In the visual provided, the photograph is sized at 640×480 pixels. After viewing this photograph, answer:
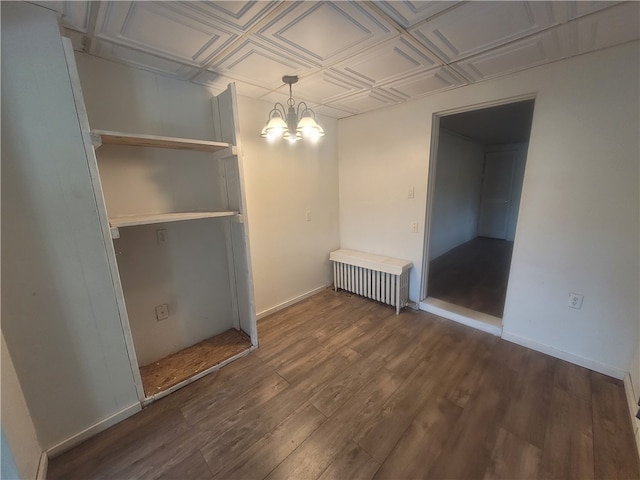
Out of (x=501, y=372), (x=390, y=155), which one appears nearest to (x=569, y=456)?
(x=501, y=372)

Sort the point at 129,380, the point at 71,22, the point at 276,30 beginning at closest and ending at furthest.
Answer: the point at 71,22 → the point at 276,30 → the point at 129,380

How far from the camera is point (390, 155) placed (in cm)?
289

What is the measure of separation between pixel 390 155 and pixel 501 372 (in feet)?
7.38

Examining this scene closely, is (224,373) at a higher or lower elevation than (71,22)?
lower

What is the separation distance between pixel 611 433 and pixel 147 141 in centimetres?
331

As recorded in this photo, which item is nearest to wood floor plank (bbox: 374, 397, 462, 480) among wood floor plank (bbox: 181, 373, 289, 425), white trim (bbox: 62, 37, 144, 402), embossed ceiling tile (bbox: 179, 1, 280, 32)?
wood floor plank (bbox: 181, 373, 289, 425)

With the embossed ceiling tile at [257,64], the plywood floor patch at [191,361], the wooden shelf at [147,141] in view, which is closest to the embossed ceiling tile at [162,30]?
the embossed ceiling tile at [257,64]

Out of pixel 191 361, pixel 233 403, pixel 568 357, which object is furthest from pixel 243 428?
pixel 568 357

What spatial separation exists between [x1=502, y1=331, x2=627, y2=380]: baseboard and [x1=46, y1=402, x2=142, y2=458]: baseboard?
300 centimetres

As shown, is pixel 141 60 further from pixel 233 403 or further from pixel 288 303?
pixel 288 303

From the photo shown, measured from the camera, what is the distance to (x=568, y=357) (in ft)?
6.76

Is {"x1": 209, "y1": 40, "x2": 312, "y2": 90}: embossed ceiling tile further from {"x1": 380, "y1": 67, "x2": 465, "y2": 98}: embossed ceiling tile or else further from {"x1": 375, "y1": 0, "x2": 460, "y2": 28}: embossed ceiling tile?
{"x1": 380, "y1": 67, "x2": 465, "y2": 98}: embossed ceiling tile


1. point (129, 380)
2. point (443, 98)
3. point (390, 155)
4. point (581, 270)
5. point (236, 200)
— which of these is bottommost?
point (129, 380)

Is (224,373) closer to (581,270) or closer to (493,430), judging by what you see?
(493,430)
